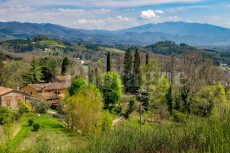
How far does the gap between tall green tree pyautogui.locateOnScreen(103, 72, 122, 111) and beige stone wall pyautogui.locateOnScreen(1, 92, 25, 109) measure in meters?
9.50

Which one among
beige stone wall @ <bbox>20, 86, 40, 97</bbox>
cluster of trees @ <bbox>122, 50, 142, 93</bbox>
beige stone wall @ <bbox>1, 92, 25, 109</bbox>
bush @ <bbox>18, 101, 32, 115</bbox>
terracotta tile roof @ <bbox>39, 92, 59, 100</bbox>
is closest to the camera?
bush @ <bbox>18, 101, 32, 115</bbox>

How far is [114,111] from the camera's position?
3903 cm

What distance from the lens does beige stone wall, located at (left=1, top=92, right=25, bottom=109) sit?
114 ft

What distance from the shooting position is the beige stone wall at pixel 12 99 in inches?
1368

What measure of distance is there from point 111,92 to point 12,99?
36.4 ft

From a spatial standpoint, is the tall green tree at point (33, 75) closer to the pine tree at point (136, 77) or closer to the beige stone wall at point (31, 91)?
the beige stone wall at point (31, 91)

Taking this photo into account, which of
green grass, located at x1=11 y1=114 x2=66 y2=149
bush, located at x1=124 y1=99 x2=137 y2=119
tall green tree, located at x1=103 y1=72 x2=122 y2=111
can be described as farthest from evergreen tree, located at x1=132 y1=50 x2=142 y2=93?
green grass, located at x1=11 y1=114 x2=66 y2=149

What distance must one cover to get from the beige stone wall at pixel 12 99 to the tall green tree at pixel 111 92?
9.50 metres

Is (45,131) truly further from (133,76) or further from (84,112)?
(133,76)

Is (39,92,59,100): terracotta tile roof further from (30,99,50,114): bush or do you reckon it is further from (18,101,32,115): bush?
(18,101,32,115): bush

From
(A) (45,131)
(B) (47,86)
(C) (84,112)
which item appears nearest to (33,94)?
(B) (47,86)

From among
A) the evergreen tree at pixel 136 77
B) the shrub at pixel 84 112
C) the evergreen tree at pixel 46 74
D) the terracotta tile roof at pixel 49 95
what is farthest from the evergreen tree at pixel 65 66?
the shrub at pixel 84 112

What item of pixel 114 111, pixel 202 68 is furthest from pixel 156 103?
pixel 202 68

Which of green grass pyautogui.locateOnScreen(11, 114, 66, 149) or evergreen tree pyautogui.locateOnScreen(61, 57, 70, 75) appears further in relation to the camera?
evergreen tree pyautogui.locateOnScreen(61, 57, 70, 75)
